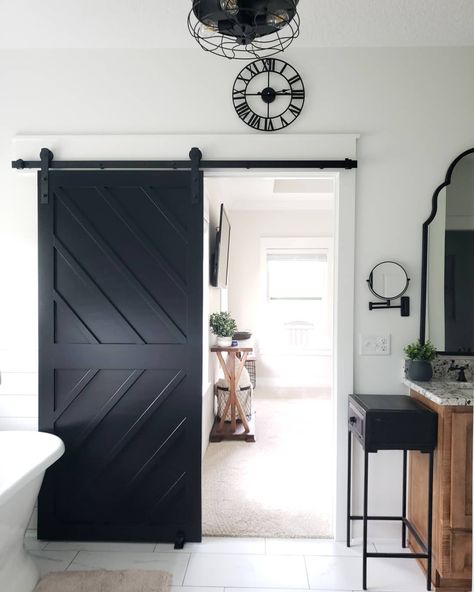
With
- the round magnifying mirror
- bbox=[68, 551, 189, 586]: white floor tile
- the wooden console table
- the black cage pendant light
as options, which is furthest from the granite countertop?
the wooden console table

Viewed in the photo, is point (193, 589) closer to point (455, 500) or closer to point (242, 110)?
point (455, 500)

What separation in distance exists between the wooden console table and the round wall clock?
7.49 feet

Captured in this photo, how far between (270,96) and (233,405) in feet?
9.46

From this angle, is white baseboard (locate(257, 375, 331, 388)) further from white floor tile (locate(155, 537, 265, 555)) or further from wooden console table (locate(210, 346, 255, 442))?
white floor tile (locate(155, 537, 265, 555))

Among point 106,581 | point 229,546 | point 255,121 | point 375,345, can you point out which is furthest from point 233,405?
point 255,121

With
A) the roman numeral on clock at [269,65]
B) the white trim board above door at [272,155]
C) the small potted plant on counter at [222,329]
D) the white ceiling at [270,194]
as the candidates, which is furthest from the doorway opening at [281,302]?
the roman numeral on clock at [269,65]

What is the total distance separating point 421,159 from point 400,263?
23.9 inches

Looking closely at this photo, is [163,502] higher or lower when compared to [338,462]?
lower

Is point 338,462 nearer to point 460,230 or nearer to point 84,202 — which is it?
point 460,230

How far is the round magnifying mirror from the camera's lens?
245cm

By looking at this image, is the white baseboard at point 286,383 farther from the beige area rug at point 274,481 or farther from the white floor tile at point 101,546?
the white floor tile at point 101,546

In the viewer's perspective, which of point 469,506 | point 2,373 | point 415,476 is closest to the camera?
point 469,506

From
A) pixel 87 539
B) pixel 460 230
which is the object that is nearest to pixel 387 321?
pixel 460 230

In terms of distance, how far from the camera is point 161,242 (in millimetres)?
2484
